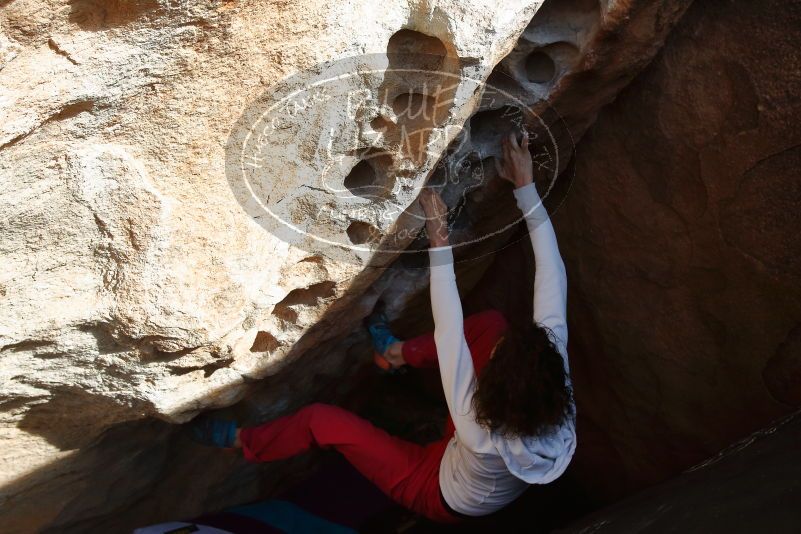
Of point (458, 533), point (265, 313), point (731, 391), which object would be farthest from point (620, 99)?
point (458, 533)

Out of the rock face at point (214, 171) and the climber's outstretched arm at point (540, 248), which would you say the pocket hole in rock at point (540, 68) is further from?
the climber's outstretched arm at point (540, 248)

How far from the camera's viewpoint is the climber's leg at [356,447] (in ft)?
4.85

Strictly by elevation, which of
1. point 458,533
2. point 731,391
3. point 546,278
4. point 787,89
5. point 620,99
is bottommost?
point 458,533

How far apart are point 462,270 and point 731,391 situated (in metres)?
0.60

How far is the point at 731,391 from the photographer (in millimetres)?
1517

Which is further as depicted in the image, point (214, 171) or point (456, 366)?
point (456, 366)

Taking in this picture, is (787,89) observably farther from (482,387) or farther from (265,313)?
(265,313)

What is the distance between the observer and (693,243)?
144cm

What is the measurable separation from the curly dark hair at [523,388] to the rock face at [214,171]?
279 millimetres

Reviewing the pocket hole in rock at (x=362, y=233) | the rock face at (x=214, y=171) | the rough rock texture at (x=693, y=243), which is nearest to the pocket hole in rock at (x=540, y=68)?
the rock face at (x=214, y=171)

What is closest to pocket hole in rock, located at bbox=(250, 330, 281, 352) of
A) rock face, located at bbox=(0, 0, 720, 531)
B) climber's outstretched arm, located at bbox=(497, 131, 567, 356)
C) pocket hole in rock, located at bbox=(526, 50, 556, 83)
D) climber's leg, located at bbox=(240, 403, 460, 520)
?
rock face, located at bbox=(0, 0, 720, 531)

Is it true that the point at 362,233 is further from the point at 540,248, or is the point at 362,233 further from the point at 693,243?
the point at 693,243

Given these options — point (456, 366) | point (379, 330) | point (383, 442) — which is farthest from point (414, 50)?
point (383, 442)

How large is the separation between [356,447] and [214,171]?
0.68 meters
